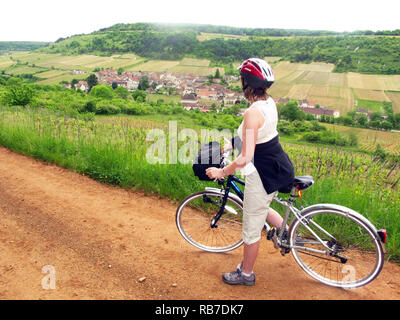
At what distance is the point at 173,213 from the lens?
4352 mm

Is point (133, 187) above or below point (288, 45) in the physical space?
below

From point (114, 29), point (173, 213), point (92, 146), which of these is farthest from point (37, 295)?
point (114, 29)

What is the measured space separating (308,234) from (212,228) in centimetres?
113

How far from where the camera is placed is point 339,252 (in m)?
2.82

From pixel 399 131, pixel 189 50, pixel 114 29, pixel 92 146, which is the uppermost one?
pixel 114 29

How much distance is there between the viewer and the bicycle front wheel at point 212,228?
129 inches

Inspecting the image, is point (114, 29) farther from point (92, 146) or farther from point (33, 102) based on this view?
point (92, 146)

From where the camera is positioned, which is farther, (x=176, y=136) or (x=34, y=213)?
(x=176, y=136)

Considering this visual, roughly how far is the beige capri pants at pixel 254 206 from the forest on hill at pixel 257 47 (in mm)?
84724

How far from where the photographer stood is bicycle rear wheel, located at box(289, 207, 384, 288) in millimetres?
2666

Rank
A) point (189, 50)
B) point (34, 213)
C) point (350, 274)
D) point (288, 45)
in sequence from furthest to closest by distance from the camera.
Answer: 1. point (189, 50)
2. point (288, 45)
3. point (34, 213)
4. point (350, 274)

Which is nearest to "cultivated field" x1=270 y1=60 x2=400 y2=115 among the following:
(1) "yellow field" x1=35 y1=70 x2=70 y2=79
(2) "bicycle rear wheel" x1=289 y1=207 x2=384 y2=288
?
(1) "yellow field" x1=35 y1=70 x2=70 y2=79
